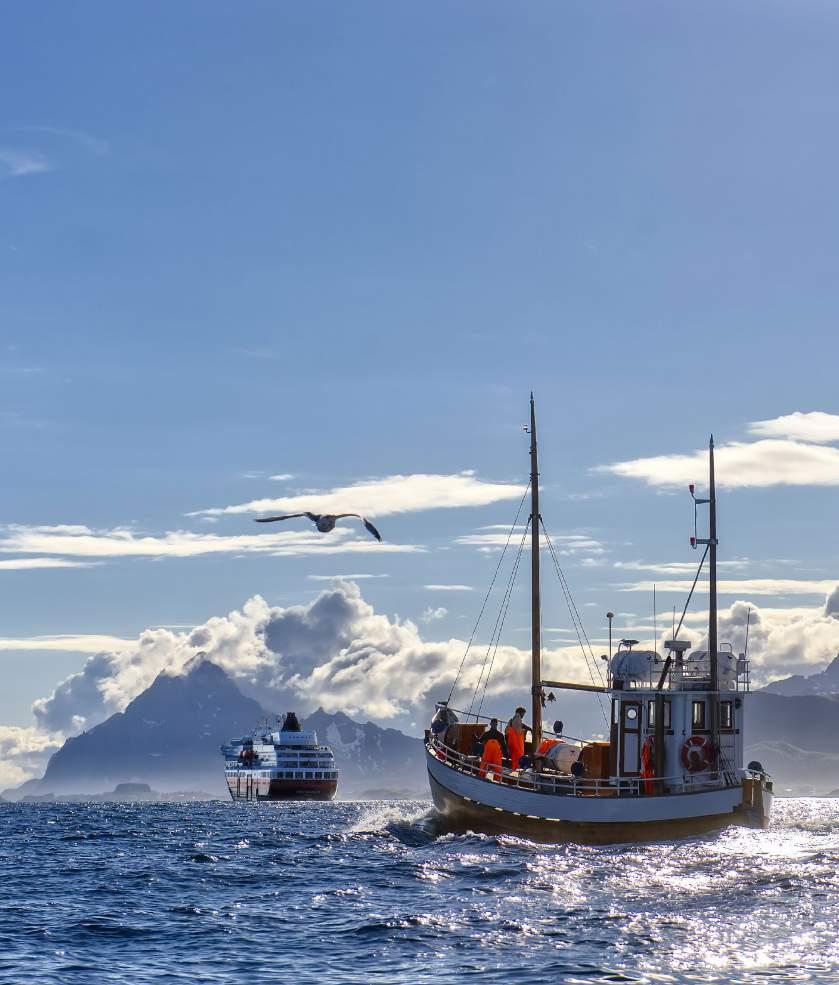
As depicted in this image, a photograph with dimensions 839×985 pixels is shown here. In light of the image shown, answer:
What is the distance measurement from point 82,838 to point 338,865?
3145 centimetres

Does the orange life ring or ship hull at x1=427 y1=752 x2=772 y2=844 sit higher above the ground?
the orange life ring

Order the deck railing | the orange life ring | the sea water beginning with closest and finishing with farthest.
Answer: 1. the sea water
2. the deck railing
3. the orange life ring

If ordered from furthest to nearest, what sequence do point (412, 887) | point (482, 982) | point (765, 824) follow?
point (765, 824) < point (412, 887) < point (482, 982)

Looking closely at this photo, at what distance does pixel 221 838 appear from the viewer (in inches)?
2721

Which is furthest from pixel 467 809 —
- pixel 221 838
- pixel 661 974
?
pixel 661 974

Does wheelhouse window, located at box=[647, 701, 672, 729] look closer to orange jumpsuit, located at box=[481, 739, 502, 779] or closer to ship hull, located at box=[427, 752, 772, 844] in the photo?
ship hull, located at box=[427, 752, 772, 844]

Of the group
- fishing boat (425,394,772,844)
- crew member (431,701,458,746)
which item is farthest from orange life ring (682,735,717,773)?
crew member (431,701,458,746)

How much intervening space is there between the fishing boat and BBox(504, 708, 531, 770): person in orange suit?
1.50 ft

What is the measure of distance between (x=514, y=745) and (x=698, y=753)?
23.8 ft

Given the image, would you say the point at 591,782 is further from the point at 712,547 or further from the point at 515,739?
the point at 712,547

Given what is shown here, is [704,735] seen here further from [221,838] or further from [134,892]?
[221,838]

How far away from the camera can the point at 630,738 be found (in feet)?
172

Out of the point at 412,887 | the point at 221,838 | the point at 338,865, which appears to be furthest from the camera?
the point at 221,838

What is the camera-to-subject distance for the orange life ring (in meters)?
51.2
